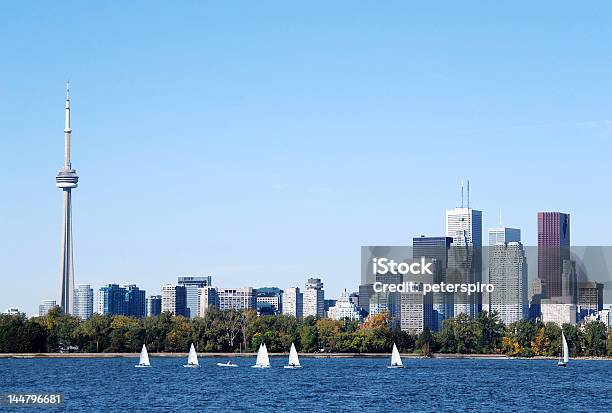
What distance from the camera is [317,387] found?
425 feet

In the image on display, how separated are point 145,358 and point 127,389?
5071 centimetres

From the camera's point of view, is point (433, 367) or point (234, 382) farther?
point (433, 367)

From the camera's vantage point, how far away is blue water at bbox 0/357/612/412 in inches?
4198

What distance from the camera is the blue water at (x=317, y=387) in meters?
107

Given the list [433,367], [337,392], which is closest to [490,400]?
[337,392]

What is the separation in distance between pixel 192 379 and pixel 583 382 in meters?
42.8

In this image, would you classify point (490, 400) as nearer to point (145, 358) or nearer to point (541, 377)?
point (541, 377)

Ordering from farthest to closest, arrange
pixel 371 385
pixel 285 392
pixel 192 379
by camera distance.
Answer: pixel 192 379
pixel 371 385
pixel 285 392

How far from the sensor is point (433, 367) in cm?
18225

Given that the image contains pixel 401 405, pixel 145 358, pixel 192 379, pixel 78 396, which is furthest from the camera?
pixel 145 358

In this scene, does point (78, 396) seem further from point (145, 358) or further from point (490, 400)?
point (145, 358)

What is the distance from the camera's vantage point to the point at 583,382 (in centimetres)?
14562

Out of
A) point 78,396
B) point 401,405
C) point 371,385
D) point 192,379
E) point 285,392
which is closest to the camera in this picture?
point 401,405

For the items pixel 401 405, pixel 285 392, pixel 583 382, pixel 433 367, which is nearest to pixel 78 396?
pixel 285 392
